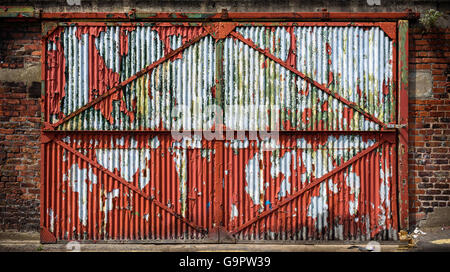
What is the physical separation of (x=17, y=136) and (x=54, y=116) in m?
0.71

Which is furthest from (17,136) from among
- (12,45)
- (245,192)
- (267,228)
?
(267,228)

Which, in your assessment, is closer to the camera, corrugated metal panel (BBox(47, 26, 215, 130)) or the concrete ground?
the concrete ground

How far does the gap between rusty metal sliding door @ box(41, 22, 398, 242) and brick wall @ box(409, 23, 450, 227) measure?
1.23 feet

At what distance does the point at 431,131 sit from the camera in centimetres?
614

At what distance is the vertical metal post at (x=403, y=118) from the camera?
239 inches

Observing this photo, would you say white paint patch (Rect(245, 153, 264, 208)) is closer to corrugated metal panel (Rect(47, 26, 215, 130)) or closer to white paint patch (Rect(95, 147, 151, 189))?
corrugated metal panel (Rect(47, 26, 215, 130))

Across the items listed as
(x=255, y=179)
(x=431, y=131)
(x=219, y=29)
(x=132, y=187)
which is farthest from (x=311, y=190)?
(x=219, y=29)

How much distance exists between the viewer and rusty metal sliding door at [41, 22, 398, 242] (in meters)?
6.09

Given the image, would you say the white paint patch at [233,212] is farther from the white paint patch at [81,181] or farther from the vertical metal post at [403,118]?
the vertical metal post at [403,118]

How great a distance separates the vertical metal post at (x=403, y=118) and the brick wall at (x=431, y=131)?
5.6 inches

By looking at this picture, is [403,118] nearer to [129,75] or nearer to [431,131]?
[431,131]

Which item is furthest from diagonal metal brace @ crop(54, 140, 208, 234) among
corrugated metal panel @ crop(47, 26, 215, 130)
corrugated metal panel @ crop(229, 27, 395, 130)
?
corrugated metal panel @ crop(229, 27, 395, 130)

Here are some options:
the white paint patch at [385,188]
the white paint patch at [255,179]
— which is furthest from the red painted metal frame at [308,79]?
the white paint patch at [255,179]

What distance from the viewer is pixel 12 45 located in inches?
246
